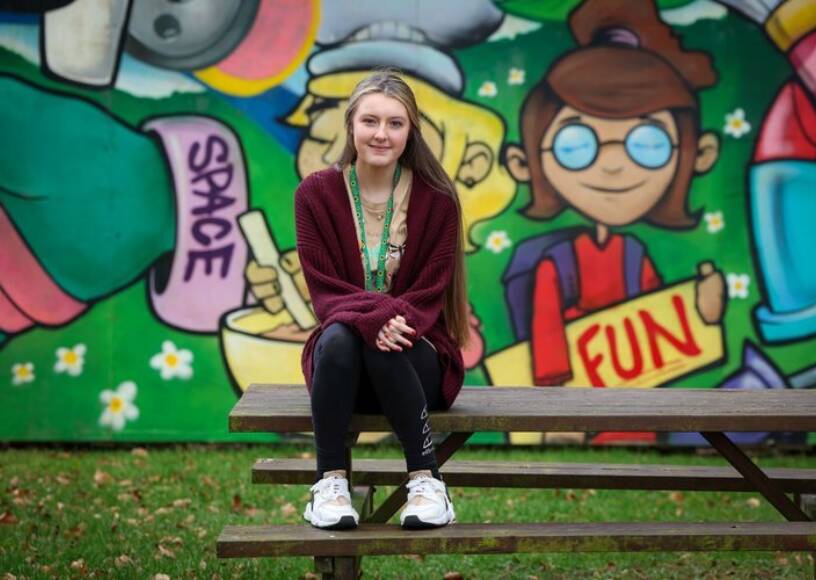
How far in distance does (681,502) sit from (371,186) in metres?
3.30

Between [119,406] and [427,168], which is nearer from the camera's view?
[427,168]

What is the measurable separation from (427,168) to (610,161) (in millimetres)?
3640

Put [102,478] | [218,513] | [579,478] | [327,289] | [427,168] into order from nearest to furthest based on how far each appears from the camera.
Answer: [327,289] < [427,168] < [579,478] < [218,513] < [102,478]

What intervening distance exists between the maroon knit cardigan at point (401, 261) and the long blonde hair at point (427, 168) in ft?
0.14

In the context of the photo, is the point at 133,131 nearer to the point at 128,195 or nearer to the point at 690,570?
the point at 128,195

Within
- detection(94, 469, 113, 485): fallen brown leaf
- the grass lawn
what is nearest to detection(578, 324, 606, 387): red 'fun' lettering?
the grass lawn

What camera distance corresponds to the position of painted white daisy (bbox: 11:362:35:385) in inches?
299

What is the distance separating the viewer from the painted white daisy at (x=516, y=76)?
7625mm

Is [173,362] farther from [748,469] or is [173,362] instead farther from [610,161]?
[748,469]

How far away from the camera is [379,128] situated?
405 cm

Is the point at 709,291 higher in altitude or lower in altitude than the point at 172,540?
higher

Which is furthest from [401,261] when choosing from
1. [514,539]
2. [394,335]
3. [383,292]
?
[514,539]

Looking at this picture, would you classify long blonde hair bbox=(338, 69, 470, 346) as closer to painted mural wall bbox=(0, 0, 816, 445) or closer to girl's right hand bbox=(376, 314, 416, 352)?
girl's right hand bbox=(376, 314, 416, 352)

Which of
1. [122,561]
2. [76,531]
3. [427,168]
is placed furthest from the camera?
[76,531]
